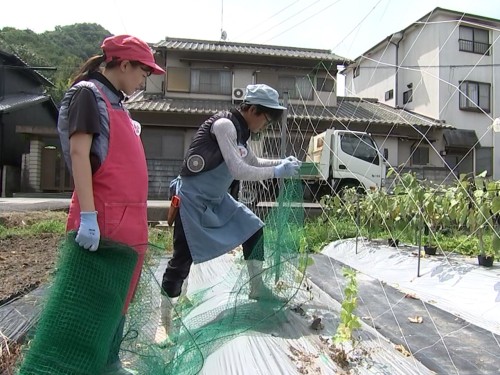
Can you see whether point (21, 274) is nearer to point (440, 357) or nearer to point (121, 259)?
point (121, 259)

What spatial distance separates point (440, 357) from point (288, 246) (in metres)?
0.93

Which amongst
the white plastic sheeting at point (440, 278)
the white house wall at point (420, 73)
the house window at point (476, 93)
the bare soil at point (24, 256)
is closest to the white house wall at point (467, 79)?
the house window at point (476, 93)

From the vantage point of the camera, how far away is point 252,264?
7.50 ft

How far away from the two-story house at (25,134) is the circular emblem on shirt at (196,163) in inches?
451

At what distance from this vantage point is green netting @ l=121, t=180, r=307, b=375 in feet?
4.91

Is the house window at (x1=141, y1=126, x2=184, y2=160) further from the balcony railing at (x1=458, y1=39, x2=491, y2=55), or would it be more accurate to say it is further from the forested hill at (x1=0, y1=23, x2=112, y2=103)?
the forested hill at (x1=0, y1=23, x2=112, y2=103)

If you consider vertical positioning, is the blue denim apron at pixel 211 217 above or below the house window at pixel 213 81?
below

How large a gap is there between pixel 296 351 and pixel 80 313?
37.5 inches

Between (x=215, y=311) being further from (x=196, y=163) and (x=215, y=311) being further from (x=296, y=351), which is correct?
(x=196, y=163)

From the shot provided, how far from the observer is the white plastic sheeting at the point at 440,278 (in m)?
2.69

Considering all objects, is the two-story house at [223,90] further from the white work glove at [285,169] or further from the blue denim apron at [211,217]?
the white work glove at [285,169]

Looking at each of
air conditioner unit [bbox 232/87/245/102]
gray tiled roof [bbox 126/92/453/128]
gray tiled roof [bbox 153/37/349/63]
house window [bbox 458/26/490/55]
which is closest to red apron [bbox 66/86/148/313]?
gray tiled roof [bbox 126/92/453/128]

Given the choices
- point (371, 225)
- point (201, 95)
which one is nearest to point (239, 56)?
point (201, 95)

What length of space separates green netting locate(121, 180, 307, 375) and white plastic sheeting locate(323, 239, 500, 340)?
1.21 m
